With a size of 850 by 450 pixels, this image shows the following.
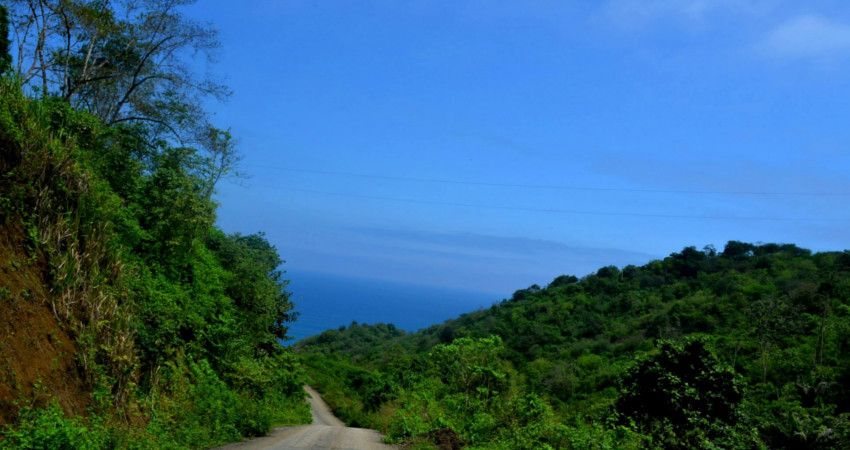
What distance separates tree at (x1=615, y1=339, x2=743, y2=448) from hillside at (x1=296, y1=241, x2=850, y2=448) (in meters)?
0.05

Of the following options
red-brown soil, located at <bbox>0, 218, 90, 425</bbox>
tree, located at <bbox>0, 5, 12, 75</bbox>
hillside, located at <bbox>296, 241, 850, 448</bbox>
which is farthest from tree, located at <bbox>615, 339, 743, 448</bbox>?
→ tree, located at <bbox>0, 5, 12, 75</bbox>

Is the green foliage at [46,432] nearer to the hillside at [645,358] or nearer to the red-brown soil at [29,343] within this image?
the red-brown soil at [29,343]

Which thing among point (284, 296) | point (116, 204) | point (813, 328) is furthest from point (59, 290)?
point (813, 328)

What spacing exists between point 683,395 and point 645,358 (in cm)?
181

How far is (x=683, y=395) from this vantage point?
1539cm

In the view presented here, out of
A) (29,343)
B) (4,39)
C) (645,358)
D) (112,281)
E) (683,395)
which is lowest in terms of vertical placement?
(683,395)

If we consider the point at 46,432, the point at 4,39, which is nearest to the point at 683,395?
the point at 46,432

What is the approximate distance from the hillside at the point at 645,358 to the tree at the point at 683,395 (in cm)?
5

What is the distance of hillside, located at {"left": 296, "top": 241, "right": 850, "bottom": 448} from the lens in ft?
48.0

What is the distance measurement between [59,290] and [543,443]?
11096 millimetres

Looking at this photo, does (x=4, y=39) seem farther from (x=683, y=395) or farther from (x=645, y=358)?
(x=683, y=395)

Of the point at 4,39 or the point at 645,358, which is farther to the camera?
the point at 645,358

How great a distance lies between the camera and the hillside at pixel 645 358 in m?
14.6

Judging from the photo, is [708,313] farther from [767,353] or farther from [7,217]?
[7,217]
